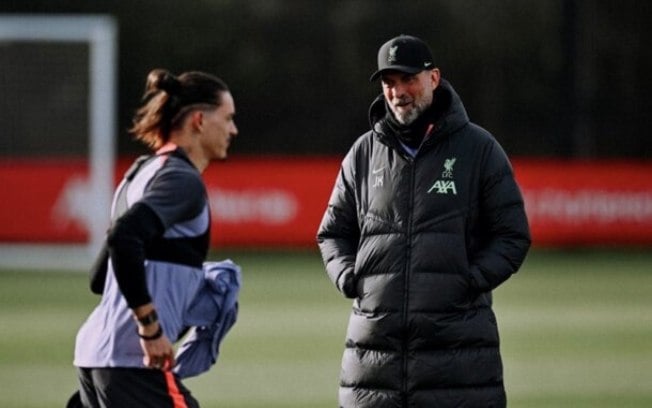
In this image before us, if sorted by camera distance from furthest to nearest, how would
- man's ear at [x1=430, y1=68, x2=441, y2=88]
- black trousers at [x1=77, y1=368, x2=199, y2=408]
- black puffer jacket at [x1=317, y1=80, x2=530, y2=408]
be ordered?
man's ear at [x1=430, y1=68, x2=441, y2=88]
black puffer jacket at [x1=317, y1=80, x2=530, y2=408]
black trousers at [x1=77, y1=368, x2=199, y2=408]

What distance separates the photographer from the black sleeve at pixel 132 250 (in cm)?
580

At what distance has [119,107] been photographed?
29.0 meters

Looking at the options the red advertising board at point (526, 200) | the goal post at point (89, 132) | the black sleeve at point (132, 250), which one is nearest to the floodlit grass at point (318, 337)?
the goal post at point (89, 132)

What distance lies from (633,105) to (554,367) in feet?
55.5

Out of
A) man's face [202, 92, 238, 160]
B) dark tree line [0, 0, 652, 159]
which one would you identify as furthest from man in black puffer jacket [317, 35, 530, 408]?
dark tree line [0, 0, 652, 159]

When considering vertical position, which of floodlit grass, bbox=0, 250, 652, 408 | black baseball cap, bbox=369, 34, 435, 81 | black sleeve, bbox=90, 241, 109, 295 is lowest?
floodlit grass, bbox=0, 250, 652, 408

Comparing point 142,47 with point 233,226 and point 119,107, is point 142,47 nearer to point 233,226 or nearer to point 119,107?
point 119,107

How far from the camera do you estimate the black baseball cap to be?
250 inches

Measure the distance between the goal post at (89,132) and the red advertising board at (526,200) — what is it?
143 centimetres

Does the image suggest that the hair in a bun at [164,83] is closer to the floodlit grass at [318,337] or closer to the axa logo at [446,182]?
the axa logo at [446,182]

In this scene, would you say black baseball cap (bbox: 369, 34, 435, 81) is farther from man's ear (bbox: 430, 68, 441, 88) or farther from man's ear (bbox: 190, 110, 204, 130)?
man's ear (bbox: 190, 110, 204, 130)

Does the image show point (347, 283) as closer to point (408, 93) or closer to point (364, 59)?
point (408, 93)

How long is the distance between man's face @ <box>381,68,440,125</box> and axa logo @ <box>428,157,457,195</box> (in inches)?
8.7

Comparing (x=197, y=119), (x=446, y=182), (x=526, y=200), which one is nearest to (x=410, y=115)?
(x=446, y=182)
